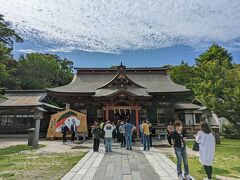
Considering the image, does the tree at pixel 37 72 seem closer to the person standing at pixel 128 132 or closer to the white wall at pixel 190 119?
the white wall at pixel 190 119

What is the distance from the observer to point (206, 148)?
18.2ft

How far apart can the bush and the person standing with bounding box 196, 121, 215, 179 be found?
1554cm

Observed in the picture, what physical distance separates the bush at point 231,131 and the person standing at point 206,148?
15.5 m

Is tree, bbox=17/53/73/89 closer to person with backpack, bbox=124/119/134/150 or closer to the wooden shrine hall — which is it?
the wooden shrine hall

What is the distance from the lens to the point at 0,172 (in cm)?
705

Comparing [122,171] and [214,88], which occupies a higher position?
[214,88]

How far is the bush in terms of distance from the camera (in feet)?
63.1

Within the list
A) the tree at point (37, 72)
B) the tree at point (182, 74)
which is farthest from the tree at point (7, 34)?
the tree at point (182, 74)

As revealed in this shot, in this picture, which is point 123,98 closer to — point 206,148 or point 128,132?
point 128,132

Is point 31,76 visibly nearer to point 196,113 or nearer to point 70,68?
point 70,68

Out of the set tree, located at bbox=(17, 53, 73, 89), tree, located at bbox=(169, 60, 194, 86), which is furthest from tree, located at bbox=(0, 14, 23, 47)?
tree, located at bbox=(169, 60, 194, 86)

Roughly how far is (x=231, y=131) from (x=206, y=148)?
1703 cm

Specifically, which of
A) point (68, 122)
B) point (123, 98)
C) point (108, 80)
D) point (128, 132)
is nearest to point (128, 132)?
point (128, 132)

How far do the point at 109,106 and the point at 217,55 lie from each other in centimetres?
2798
